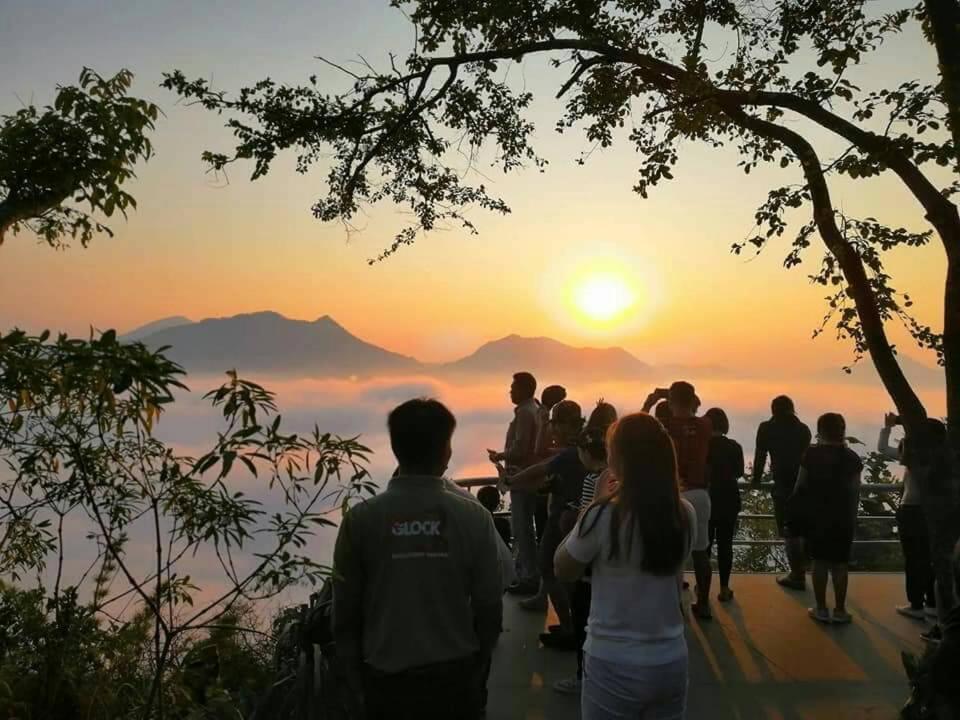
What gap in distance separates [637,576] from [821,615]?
14.5ft

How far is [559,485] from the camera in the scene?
5.48 meters

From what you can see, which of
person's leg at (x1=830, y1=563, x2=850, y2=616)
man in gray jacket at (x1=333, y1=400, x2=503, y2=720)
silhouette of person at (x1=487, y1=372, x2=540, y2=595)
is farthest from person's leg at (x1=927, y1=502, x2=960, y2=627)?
man in gray jacket at (x1=333, y1=400, x2=503, y2=720)

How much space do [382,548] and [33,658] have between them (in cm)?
379

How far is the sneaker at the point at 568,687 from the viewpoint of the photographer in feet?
16.1

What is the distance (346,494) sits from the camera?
2594 millimetres

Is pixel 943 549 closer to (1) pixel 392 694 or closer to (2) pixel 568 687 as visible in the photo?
(2) pixel 568 687

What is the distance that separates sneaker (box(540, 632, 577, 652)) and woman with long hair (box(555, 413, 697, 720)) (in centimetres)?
296

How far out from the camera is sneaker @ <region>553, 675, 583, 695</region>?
4.92 m

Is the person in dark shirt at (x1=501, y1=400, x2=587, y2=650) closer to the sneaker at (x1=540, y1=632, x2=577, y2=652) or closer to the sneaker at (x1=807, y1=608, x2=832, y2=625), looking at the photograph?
the sneaker at (x1=540, y1=632, x2=577, y2=652)

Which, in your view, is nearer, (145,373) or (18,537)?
(145,373)

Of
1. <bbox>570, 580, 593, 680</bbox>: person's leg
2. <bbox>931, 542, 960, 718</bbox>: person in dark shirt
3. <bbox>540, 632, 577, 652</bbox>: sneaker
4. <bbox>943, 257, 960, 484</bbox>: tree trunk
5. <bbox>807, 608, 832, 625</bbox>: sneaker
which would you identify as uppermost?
<bbox>943, 257, 960, 484</bbox>: tree trunk

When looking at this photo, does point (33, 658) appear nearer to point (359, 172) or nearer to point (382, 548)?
point (382, 548)

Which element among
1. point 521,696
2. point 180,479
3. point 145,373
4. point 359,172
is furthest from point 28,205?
point 359,172

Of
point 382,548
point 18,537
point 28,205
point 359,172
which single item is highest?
point 359,172
